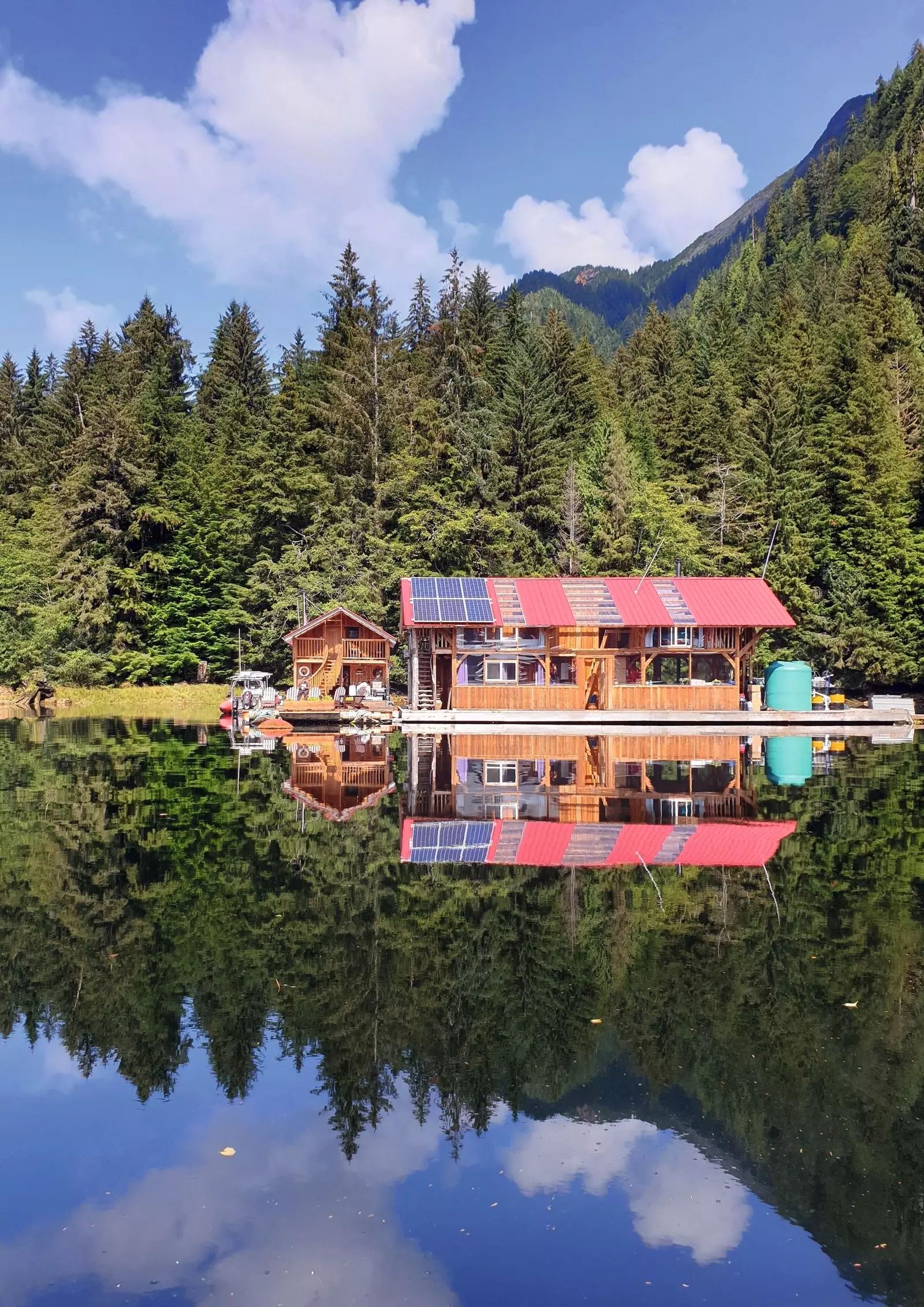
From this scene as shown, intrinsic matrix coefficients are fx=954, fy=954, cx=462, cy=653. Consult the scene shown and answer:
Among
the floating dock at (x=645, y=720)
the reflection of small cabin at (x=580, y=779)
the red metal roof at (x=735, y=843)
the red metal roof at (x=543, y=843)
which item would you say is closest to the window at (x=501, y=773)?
the reflection of small cabin at (x=580, y=779)

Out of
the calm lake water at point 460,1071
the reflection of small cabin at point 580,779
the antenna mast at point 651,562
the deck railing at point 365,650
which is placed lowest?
the calm lake water at point 460,1071

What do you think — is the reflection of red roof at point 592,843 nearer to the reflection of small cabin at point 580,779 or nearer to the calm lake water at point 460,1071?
the calm lake water at point 460,1071

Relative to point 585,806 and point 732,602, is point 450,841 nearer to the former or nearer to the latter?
point 585,806

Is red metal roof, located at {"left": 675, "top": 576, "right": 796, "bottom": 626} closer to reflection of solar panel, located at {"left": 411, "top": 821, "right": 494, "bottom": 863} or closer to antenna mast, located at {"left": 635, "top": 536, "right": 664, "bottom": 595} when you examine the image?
antenna mast, located at {"left": 635, "top": 536, "right": 664, "bottom": 595}

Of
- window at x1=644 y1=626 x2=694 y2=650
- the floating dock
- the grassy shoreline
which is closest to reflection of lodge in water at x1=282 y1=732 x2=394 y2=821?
the floating dock

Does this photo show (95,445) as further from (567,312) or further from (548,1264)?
(567,312)

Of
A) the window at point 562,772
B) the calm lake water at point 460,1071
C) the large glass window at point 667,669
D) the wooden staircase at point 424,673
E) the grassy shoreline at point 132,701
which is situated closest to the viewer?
the calm lake water at point 460,1071

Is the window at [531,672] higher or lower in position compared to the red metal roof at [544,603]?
lower
